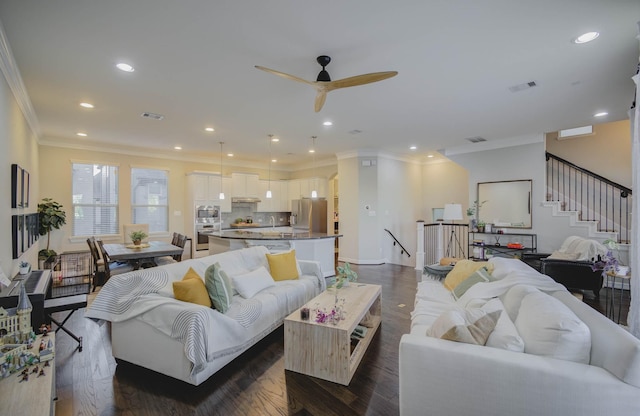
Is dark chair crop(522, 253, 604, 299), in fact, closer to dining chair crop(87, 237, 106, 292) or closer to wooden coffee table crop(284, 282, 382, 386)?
wooden coffee table crop(284, 282, 382, 386)

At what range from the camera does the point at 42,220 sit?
5.40m

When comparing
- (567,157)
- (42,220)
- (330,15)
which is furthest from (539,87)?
(42,220)

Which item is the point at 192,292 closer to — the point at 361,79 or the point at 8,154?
the point at 361,79

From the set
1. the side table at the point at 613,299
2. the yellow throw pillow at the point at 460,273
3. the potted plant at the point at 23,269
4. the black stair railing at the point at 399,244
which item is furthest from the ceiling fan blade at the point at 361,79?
the black stair railing at the point at 399,244

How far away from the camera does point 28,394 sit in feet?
4.83

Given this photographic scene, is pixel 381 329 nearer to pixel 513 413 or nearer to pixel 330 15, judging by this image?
pixel 513 413

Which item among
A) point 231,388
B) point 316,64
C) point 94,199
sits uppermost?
point 316,64

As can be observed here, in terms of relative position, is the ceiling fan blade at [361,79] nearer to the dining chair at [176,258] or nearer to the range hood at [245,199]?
the dining chair at [176,258]

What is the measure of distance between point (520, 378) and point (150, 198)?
26.3 ft

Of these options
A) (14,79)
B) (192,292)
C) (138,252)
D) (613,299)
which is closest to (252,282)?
(192,292)

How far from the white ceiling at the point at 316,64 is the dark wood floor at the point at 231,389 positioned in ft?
9.58

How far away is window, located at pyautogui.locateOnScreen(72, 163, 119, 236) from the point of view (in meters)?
6.37

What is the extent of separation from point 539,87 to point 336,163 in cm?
539

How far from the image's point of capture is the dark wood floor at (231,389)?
6.84 ft
